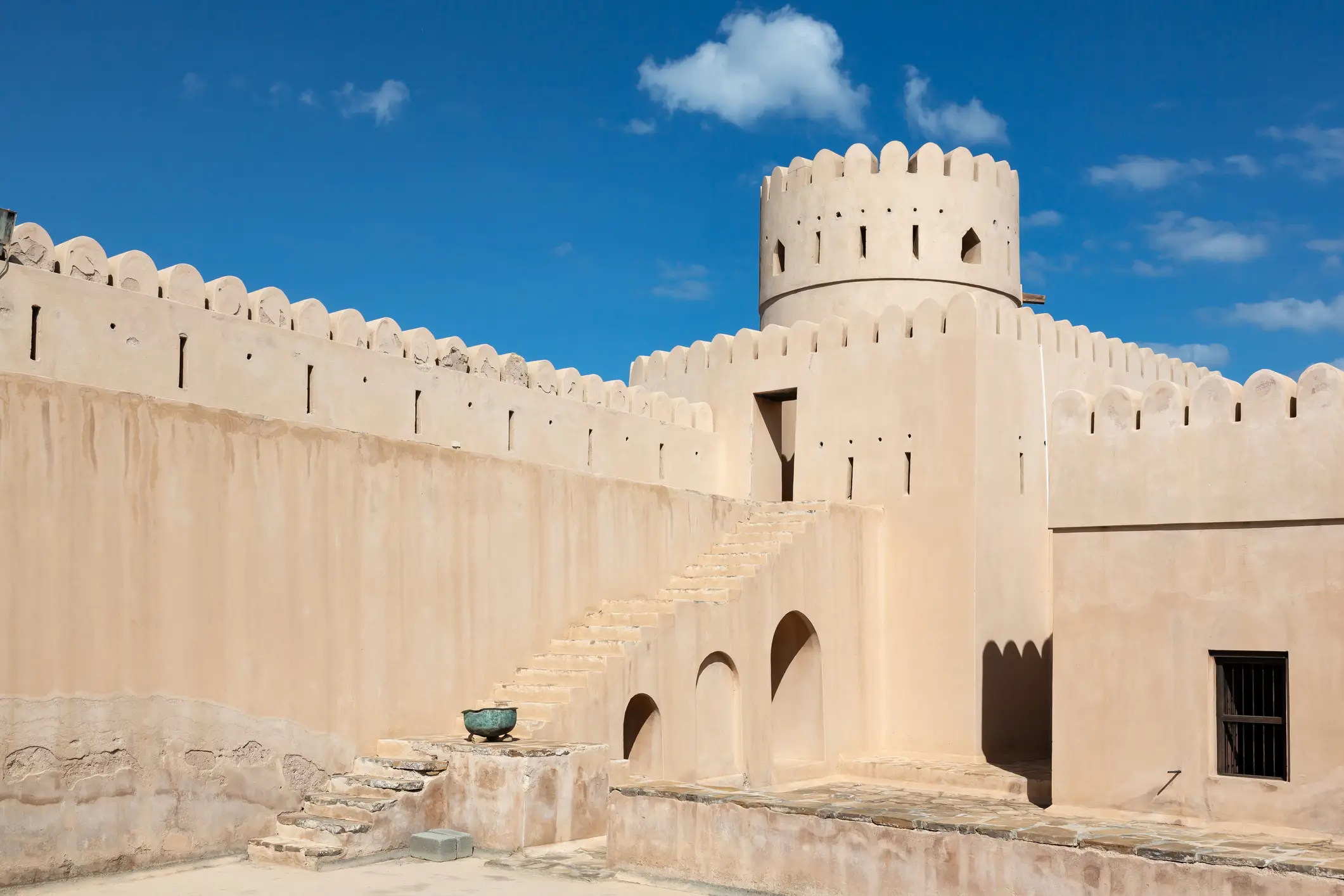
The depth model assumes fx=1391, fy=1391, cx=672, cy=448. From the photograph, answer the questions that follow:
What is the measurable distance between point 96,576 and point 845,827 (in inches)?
203

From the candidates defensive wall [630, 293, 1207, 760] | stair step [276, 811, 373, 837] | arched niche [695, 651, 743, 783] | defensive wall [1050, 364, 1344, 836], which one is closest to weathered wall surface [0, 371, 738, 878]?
stair step [276, 811, 373, 837]

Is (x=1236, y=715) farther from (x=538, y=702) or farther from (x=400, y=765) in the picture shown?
(x=400, y=765)

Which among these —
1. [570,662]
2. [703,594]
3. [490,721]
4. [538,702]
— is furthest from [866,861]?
[703,594]

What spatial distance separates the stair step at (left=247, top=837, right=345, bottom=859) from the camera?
934 centimetres

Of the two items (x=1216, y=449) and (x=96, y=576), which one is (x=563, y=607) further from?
(x=1216, y=449)

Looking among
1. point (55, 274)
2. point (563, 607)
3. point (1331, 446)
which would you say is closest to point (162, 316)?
point (55, 274)

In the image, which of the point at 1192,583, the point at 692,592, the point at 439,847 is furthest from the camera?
the point at 692,592

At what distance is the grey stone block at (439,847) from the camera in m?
9.76

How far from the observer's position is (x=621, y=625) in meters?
13.4

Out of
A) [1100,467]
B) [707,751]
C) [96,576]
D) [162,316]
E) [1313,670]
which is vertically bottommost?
[707,751]

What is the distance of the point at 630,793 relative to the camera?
933 centimetres

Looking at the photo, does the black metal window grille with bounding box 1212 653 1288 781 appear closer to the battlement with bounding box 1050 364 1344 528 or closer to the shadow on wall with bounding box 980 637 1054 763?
the battlement with bounding box 1050 364 1344 528

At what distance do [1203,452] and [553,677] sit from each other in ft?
19.6

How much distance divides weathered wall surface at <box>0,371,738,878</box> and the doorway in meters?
5.70
